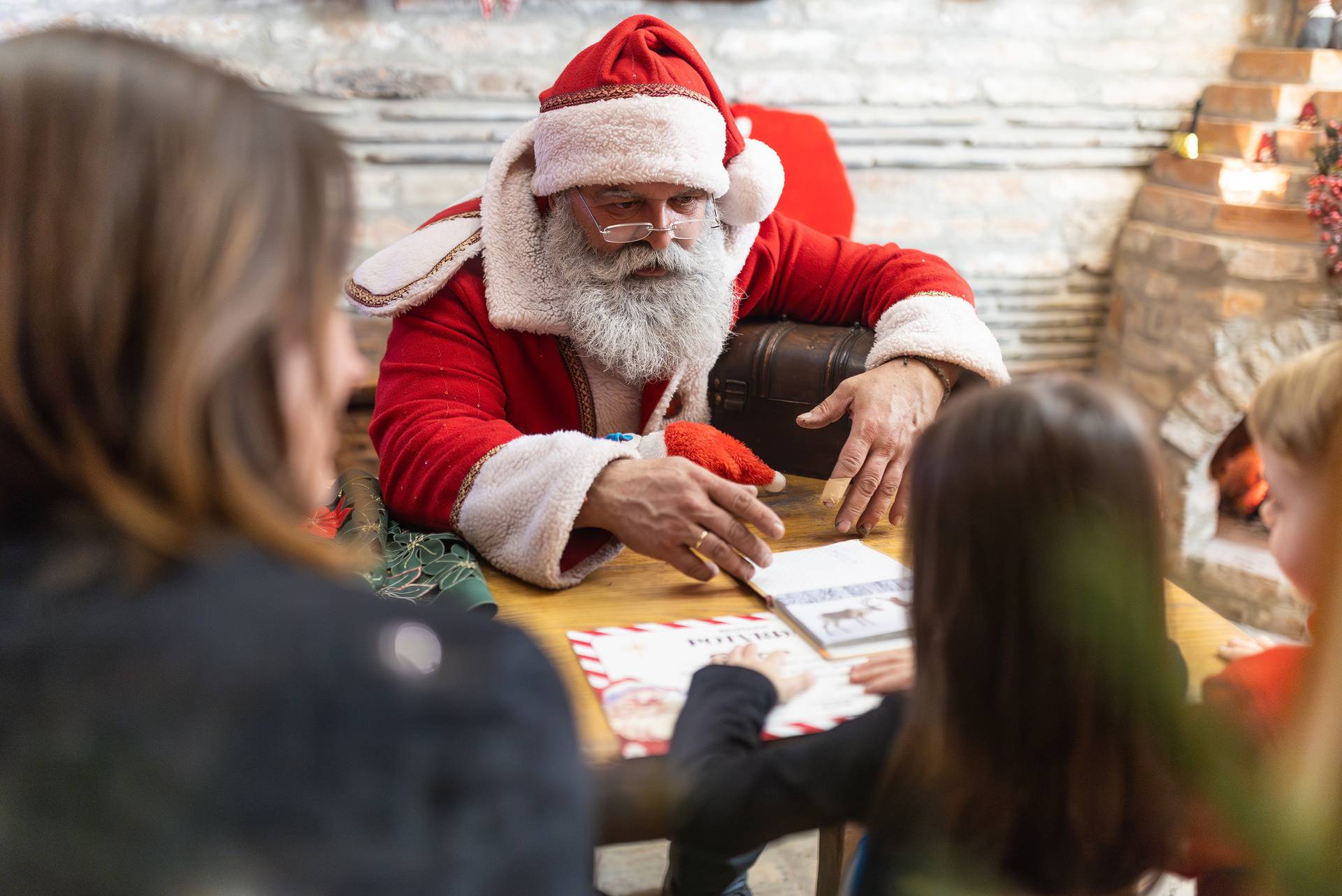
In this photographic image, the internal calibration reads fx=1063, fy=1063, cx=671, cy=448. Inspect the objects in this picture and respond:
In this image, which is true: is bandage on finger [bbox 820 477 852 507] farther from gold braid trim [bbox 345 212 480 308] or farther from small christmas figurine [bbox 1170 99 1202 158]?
small christmas figurine [bbox 1170 99 1202 158]

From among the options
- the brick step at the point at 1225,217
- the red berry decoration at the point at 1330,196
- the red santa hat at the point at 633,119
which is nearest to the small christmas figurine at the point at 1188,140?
the brick step at the point at 1225,217

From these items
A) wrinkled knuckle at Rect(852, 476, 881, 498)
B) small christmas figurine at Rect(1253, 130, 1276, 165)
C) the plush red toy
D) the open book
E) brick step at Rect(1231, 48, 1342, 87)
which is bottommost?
the open book

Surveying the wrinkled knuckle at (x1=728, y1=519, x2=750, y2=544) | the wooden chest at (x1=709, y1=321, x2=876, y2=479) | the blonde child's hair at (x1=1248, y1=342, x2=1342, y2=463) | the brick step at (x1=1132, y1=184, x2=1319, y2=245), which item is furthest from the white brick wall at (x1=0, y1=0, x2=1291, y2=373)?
the blonde child's hair at (x1=1248, y1=342, x2=1342, y2=463)

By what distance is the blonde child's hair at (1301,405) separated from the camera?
92 cm

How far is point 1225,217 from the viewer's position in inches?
139

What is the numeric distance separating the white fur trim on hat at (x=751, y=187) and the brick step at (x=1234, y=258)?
214cm

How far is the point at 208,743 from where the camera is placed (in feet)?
1.81

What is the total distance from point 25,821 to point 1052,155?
12.8 ft

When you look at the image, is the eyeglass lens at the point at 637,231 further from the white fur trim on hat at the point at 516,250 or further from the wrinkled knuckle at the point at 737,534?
the wrinkled knuckle at the point at 737,534

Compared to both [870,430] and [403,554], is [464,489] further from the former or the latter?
[870,430]

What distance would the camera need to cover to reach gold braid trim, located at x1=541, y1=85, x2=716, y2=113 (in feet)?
5.88

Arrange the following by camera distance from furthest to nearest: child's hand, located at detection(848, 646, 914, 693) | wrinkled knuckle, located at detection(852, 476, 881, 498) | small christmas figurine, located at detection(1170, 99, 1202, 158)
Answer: small christmas figurine, located at detection(1170, 99, 1202, 158) → wrinkled knuckle, located at detection(852, 476, 881, 498) → child's hand, located at detection(848, 646, 914, 693)

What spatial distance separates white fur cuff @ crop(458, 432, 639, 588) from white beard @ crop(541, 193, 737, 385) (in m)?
0.40

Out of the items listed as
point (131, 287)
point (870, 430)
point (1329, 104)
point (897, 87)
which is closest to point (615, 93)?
point (870, 430)
